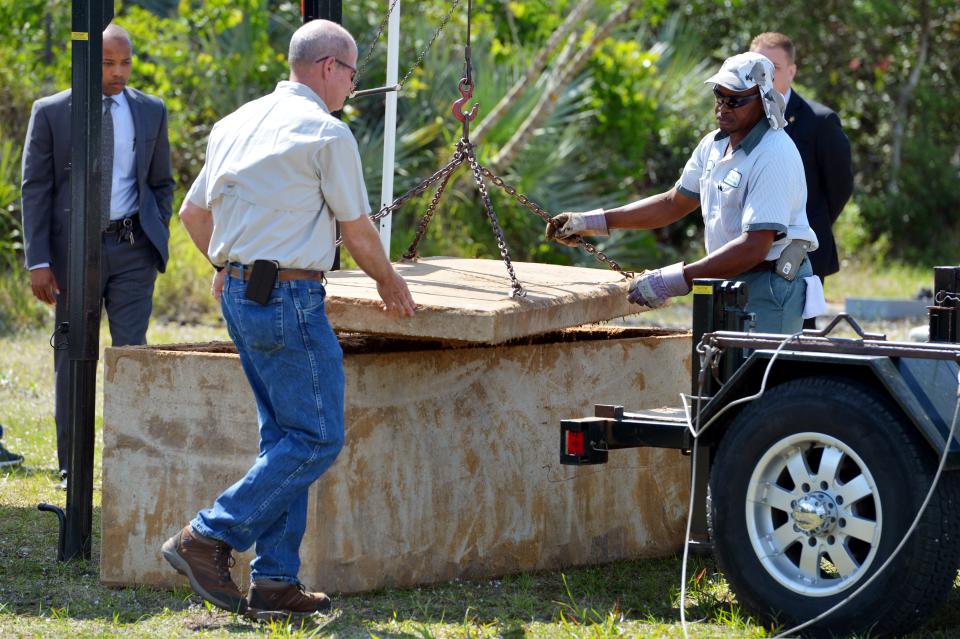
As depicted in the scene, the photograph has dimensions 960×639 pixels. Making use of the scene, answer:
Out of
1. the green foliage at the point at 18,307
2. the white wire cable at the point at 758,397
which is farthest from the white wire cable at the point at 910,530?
the green foliage at the point at 18,307

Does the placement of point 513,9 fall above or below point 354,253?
above

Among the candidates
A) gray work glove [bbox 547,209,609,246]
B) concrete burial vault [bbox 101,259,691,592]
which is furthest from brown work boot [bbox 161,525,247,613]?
gray work glove [bbox 547,209,609,246]

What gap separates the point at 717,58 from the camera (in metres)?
20.6

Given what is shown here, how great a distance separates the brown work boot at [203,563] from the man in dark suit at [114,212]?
2262 millimetres

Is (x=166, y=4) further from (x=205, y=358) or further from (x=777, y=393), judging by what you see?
(x=777, y=393)

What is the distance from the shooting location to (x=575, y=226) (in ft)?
19.2

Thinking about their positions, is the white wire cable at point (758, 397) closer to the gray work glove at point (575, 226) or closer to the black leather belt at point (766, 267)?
the black leather belt at point (766, 267)

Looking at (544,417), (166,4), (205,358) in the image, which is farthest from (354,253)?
(166,4)

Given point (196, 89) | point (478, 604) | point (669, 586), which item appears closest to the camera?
point (478, 604)

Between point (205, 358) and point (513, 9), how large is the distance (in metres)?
11.4

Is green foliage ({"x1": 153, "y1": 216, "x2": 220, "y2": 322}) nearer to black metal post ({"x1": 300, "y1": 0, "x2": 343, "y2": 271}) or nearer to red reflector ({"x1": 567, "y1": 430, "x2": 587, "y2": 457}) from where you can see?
black metal post ({"x1": 300, "y1": 0, "x2": 343, "y2": 271})

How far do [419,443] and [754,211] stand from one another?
1471mm

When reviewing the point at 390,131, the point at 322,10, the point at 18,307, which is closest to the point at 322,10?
the point at 322,10

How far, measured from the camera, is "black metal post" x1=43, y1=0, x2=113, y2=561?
5.20 meters
